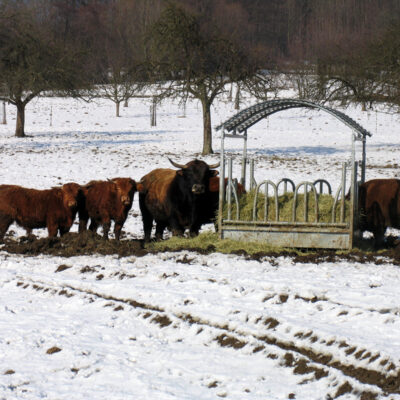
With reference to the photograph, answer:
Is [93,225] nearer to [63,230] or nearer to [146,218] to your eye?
[63,230]

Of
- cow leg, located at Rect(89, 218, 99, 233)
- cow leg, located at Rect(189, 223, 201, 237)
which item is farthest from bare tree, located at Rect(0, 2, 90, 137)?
cow leg, located at Rect(189, 223, 201, 237)

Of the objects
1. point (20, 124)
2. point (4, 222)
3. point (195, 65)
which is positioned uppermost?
point (195, 65)

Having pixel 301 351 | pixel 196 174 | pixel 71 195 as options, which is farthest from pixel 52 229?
pixel 301 351

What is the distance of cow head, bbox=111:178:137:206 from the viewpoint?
11.1 meters

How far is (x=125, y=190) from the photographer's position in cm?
1116

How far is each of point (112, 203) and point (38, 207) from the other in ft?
4.13

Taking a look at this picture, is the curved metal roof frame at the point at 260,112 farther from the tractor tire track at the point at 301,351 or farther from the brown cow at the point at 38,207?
the tractor tire track at the point at 301,351

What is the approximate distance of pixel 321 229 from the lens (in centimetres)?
989

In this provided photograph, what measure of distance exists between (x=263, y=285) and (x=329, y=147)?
22927 millimetres

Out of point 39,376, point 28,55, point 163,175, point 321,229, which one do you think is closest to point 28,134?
point 28,55

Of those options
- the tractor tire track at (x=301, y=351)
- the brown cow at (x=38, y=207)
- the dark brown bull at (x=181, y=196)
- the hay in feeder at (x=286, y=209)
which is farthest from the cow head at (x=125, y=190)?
the tractor tire track at (x=301, y=351)

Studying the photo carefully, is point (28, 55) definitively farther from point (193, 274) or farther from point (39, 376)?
point (39, 376)

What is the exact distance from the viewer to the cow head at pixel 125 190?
11094mm

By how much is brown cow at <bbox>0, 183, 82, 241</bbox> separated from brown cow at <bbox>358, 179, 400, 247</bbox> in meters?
4.85
